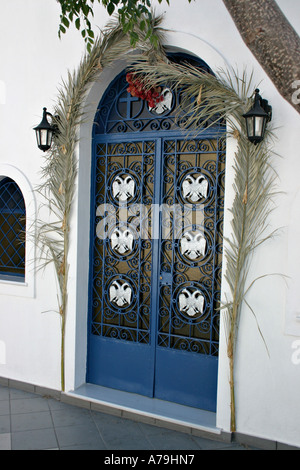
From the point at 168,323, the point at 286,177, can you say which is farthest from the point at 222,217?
the point at 168,323

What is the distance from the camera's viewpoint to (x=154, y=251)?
4629 mm

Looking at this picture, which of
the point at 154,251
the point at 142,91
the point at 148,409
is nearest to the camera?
the point at 148,409

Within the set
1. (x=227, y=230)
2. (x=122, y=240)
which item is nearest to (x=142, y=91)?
(x=122, y=240)

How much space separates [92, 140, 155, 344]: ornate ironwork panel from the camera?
15.5 ft

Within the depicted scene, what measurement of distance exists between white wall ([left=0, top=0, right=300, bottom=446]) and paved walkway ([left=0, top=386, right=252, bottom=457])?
35cm

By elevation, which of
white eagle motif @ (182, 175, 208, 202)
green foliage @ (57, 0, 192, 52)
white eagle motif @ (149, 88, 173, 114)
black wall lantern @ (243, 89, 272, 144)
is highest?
green foliage @ (57, 0, 192, 52)

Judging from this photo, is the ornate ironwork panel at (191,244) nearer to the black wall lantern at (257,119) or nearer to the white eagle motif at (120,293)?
the white eagle motif at (120,293)

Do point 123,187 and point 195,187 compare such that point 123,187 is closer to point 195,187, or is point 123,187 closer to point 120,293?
point 195,187

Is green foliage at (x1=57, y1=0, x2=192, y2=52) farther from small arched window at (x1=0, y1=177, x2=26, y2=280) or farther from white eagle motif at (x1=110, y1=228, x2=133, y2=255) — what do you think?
small arched window at (x1=0, y1=177, x2=26, y2=280)

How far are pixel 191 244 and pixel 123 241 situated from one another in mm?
840

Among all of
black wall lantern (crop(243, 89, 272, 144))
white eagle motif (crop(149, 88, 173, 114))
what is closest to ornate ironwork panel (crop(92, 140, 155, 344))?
white eagle motif (crop(149, 88, 173, 114))

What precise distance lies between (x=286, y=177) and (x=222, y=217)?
0.80m

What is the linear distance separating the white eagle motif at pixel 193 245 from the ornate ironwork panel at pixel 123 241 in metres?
0.42

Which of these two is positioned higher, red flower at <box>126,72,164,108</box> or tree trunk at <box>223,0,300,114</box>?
red flower at <box>126,72,164,108</box>
